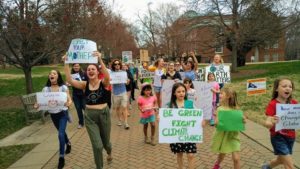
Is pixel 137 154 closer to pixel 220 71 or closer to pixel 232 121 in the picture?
pixel 232 121

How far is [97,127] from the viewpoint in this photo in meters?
6.26

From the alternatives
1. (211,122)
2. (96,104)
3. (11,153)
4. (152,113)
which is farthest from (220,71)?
(11,153)

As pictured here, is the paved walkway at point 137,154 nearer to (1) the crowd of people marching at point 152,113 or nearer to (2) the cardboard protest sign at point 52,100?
(1) the crowd of people marching at point 152,113

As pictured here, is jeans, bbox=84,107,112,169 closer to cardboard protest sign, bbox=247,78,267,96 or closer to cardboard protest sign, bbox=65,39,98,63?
cardboard protest sign, bbox=65,39,98,63

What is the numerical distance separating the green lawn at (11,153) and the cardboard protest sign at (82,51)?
2735mm

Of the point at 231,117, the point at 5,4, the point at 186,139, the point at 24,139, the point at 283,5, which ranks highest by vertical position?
the point at 283,5

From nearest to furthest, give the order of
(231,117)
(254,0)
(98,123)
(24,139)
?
1. (231,117)
2. (98,123)
3. (24,139)
4. (254,0)

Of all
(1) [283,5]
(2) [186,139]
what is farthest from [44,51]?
(1) [283,5]

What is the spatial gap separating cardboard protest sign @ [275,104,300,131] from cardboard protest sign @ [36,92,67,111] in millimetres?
4042

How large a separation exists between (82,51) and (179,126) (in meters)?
2.23

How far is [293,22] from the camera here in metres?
29.4

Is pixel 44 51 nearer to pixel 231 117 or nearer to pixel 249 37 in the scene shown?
pixel 231 117

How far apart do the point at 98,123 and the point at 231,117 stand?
87.1 inches

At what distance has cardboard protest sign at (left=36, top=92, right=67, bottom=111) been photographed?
285 inches
